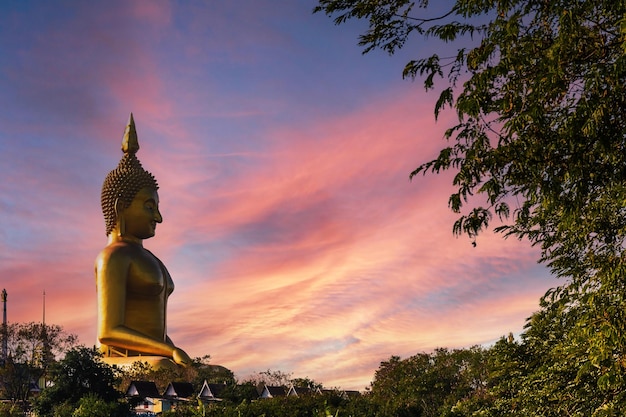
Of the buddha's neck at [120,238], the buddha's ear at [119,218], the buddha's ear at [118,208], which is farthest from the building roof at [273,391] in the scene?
the buddha's ear at [118,208]

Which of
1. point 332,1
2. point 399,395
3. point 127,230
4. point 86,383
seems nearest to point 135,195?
point 127,230

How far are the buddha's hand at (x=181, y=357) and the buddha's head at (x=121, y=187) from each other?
362 inches

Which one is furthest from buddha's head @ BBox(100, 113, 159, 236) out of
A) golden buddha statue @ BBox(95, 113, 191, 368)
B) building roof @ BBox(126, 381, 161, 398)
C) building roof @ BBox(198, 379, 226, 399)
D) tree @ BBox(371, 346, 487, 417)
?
tree @ BBox(371, 346, 487, 417)

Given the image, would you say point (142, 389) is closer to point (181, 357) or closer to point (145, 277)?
point (181, 357)

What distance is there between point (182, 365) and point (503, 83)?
37877 millimetres

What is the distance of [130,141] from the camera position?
49.1m

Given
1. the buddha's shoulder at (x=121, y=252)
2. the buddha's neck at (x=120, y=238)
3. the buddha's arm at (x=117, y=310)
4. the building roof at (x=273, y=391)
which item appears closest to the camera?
the buddha's arm at (x=117, y=310)

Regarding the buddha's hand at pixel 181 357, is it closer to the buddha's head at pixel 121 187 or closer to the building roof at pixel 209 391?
the building roof at pixel 209 391

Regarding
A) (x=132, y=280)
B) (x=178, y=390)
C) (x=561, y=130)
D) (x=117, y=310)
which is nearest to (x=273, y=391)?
(x=178, y=390)

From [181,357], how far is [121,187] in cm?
1146

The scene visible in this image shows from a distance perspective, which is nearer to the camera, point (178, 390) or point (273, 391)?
point (178, 390)

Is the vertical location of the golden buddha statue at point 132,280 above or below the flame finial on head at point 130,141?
below

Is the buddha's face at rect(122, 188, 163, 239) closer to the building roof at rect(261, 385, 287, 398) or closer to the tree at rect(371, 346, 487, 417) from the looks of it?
the building roof at rect(261, 385, 287, 398)

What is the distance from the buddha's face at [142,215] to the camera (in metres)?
45.9
